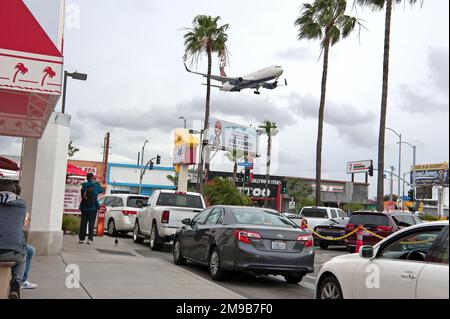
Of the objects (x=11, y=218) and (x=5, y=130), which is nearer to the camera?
(x=11, y=218)

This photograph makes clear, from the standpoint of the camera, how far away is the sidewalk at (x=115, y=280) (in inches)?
307

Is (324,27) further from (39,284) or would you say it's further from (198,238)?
(39,284)

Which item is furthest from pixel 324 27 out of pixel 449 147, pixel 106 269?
pixel 449 147

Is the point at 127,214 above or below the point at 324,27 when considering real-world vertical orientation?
below

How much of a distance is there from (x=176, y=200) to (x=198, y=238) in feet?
17.4

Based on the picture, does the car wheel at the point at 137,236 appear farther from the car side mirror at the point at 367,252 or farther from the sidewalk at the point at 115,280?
the car side mirror at the point at 367,252

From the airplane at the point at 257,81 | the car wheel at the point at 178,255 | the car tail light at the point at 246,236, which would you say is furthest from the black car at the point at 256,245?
the airplane at the point at 257,81

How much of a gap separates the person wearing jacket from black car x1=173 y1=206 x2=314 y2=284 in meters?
4.02

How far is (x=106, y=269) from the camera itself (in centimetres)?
1025

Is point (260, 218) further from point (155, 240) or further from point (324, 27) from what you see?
point (324, 27)

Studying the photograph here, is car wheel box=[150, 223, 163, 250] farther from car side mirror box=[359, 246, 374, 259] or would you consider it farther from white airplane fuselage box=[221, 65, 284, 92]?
white airplane fuselage box=[221, 65, 284, 92]

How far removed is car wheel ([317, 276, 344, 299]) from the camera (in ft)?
20.9

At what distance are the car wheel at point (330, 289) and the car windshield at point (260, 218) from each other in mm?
3313
